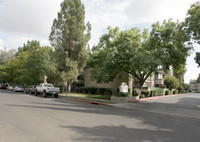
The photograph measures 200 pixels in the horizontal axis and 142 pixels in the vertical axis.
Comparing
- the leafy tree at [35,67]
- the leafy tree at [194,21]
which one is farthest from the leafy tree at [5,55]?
the leafy tree at [194,21]

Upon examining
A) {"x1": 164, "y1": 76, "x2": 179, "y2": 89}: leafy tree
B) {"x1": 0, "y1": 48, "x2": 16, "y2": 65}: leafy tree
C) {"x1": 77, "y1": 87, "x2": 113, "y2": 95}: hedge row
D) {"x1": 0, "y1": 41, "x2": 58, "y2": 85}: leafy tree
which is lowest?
{"x1": 77, "y1": 87, "x2": 113, "y2": 95}: hedge row

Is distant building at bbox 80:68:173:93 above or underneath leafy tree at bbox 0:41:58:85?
underneath

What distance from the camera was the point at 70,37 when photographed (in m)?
29.8

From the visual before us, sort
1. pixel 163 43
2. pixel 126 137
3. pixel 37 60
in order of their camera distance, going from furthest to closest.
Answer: pixel 37 60 → pixel 163 43 → pixel 126 137

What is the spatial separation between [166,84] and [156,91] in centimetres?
1691

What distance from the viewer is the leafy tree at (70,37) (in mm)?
29406

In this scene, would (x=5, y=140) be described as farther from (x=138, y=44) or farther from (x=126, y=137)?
(x=138, y=44)

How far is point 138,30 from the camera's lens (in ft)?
77.0

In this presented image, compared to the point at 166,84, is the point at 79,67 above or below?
above

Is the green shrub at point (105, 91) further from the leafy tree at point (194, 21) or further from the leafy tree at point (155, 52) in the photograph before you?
the leafy tree at point (194, 21)

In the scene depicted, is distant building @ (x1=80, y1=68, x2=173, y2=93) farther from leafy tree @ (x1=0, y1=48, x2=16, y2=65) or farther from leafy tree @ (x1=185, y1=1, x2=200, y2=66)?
leafy tree @ (x1=0, y1=48, x2=16, y2=65)

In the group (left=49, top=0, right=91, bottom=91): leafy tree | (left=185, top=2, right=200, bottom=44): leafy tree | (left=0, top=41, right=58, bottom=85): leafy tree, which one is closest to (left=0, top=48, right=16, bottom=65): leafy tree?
(left=0, top=41, right=58, bottom=85): leafy tree

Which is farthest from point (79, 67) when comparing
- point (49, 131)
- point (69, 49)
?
point (49, 131)

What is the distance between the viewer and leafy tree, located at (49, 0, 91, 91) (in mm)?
29406
